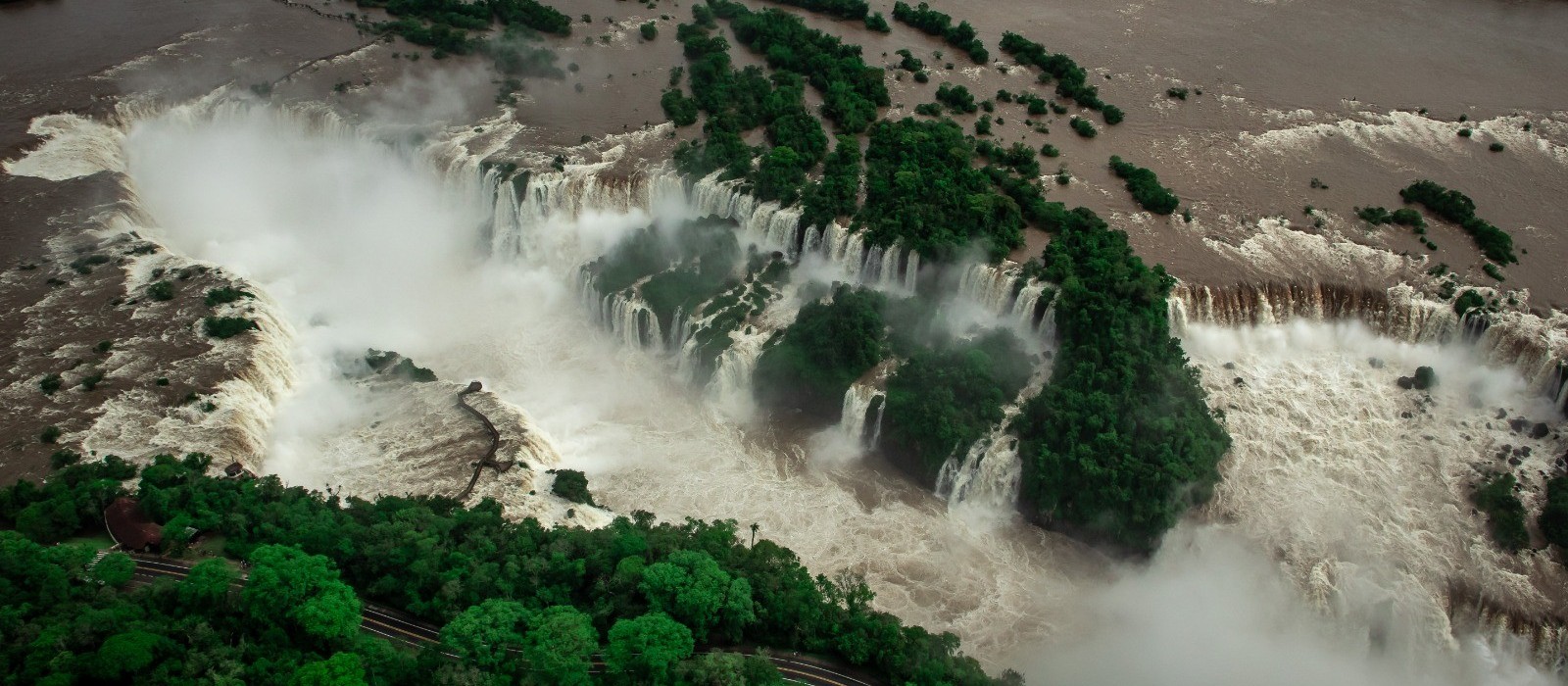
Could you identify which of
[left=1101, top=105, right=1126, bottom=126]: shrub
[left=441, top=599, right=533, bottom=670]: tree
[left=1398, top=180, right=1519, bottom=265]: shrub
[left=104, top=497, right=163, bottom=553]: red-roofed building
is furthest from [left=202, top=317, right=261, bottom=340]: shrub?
[left=1398, top=180, right=1519, bottom=265]: shrub

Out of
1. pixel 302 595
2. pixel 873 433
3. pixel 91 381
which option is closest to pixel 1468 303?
pixel 873 433

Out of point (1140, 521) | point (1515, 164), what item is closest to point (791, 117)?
point (1140, 521)

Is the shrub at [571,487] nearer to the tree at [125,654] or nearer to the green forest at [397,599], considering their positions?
the green forest at [397,599]

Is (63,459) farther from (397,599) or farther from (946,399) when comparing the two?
(946,399)

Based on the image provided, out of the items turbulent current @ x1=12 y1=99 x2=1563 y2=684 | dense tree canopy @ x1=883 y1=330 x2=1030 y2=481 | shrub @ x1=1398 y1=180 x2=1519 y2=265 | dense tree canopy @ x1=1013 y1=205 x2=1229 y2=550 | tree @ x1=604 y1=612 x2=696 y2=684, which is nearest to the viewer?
tree @ x1=604 y1=612 x2=696 y2=684

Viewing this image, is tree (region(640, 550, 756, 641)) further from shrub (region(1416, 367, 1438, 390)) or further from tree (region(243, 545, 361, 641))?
shrub (region(1416, 367, 1438, 390))

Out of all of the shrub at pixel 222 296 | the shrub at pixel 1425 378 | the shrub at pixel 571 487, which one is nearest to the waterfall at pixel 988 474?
the shrub at pixel 571 487
